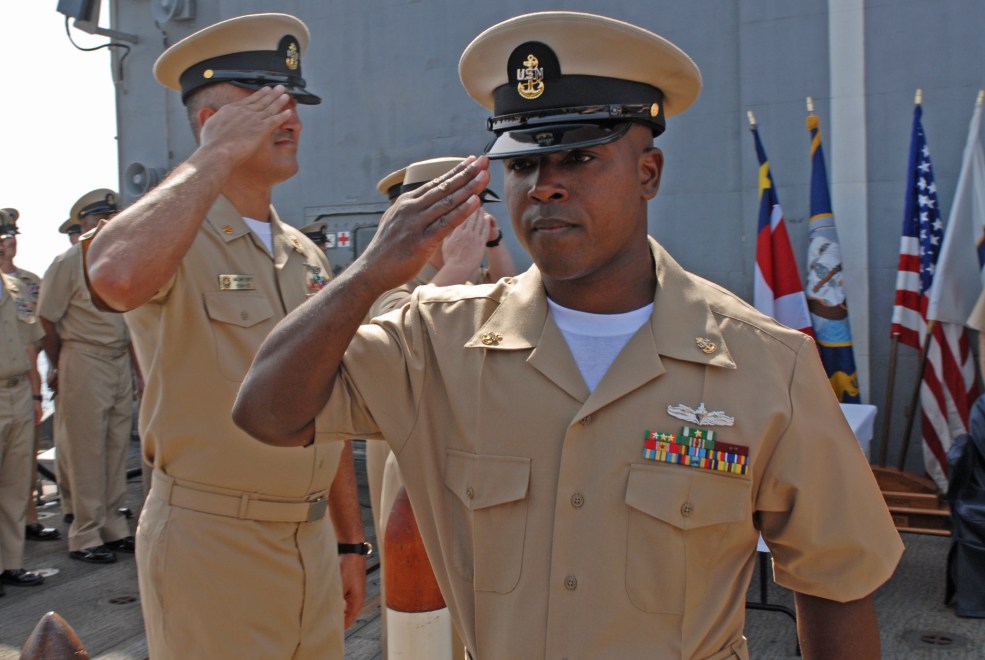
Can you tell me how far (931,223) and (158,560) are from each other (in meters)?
5.69

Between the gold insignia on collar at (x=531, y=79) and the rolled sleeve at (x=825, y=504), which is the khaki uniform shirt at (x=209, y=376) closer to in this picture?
the gold insignia on collar at (x=531, y=79)

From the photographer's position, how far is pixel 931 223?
6.59 m

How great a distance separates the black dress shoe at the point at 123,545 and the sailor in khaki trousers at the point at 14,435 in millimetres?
677

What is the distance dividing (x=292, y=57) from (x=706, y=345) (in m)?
2.07

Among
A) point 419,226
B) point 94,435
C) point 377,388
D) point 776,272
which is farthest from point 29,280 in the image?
point 419,226

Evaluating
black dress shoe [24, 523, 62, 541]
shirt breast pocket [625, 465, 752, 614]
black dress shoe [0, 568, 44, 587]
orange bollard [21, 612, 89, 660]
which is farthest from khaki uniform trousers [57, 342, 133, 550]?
shirt breast pocket [625, 465, 752, 614]

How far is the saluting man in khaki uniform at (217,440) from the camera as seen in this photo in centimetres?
256

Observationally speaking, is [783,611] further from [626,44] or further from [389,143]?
[389,143]

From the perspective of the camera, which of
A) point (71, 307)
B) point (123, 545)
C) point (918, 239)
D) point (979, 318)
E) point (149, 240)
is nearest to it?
point (149, 240)

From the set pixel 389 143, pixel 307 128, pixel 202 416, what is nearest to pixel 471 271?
pixel 202 416

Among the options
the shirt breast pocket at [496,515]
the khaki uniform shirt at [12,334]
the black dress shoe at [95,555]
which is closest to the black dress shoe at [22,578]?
the black dress shoe at [95,555]

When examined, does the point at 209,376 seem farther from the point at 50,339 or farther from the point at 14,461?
the point at 50,339

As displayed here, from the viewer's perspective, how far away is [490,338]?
1.82 metres

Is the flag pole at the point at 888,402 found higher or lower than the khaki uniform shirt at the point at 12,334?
lower
